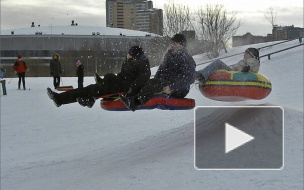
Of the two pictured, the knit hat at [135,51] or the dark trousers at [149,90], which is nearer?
the knit hat at [135,51]

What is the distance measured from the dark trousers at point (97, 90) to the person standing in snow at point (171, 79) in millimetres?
278

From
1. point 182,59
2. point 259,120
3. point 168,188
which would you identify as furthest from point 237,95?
point 168,188

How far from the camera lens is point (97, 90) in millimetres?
8031

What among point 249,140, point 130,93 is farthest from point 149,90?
point 249,140

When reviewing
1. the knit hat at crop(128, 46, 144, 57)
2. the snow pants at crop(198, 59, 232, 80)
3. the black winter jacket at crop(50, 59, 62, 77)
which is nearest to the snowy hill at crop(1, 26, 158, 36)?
the black winter jacket at crop(50, 59, 62, 77)

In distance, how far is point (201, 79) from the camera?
898cm

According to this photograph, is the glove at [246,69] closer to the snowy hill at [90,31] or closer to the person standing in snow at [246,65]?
the person standing in snow at [246,65]

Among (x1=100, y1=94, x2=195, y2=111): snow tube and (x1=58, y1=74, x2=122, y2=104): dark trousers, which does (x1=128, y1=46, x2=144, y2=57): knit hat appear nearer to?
(x1=58, y1=74, x2=122, y2=104): dark trousers

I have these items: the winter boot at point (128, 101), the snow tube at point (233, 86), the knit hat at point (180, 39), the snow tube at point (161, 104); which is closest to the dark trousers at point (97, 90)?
the snow tube at point (161, 104)

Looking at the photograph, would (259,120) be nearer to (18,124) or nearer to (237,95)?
(237,95)

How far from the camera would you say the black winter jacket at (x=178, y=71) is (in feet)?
25.6

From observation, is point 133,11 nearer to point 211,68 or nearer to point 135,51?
point 135,51

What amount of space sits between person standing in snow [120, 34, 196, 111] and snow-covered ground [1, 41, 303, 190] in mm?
8105

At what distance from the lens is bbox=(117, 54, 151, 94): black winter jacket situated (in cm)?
769
